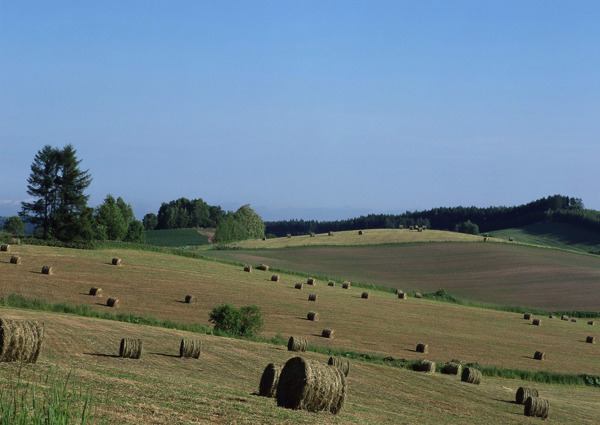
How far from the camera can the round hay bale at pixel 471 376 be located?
34.1 m

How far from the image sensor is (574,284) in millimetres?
94062

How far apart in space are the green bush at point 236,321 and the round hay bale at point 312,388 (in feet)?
73.1

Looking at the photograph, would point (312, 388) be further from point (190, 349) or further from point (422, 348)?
point (422, 348)

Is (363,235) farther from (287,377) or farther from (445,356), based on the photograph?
(287,377)

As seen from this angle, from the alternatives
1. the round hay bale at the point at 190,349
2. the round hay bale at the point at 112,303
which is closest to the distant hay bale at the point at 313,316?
the round hay bale at the point at 112,303

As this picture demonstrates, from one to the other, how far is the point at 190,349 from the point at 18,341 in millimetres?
11043

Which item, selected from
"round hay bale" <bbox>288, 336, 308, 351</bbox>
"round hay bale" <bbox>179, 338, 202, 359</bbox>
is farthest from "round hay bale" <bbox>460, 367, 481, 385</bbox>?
"round hay bale" <bbox>179, 338, 202, 359</bbox>

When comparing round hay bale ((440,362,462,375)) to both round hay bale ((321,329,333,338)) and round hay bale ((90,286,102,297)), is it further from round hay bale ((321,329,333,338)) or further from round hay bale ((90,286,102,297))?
round hay bale ((90,286,102,297))

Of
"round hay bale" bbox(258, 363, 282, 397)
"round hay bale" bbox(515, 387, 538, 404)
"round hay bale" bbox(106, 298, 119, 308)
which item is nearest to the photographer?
"round hay bale" bbox(258, 363, 282, 397)

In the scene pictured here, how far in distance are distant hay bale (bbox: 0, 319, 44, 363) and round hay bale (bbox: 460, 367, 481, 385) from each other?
20761 mm

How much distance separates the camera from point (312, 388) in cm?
1792

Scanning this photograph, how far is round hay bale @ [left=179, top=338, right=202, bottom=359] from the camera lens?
2884 centimetres

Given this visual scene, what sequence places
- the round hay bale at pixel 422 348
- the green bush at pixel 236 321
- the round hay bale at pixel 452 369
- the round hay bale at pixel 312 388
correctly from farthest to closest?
the round hay bale at pixel 422 348, the green bush at pixel 236 321, the round hay bale at pixel 452 369, the round hay bale at pixel 312 388

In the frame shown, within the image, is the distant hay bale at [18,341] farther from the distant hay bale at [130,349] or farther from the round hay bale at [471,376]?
the round hay bale at [471,376]
